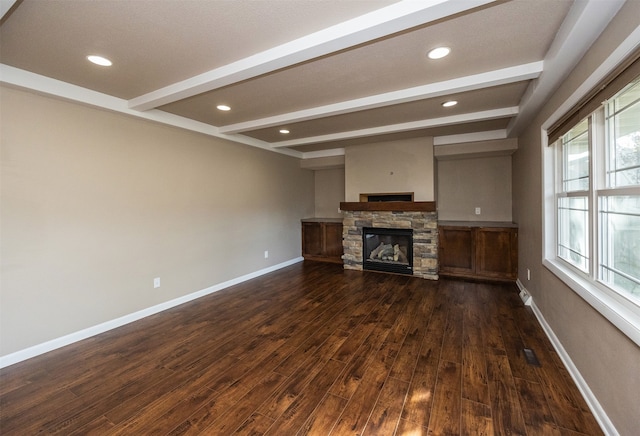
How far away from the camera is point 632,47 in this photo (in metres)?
1.37

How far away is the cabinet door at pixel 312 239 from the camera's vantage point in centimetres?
618

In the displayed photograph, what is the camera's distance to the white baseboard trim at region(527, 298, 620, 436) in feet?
5.10

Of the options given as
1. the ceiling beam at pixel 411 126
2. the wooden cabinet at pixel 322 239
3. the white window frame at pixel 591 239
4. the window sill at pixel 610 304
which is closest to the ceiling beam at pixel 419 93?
the white window frame at pixel 591 239

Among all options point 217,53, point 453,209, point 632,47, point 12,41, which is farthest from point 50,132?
point 453,209

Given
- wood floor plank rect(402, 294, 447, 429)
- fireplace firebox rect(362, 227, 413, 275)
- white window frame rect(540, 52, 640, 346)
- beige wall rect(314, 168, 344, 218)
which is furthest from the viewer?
beige wall rect(314, 168, 344, 218)

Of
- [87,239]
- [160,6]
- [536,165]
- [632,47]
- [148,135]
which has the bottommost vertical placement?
[87,239]

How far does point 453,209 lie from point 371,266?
194 cm

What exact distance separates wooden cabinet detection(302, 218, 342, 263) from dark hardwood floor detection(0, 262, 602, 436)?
256cm

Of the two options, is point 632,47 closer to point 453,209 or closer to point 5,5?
point 5,5

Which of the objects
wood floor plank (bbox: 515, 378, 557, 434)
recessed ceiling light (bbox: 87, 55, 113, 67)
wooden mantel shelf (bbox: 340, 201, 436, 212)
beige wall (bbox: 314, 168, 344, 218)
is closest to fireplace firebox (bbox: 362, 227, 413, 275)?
wooden mantel shelf (bbox: 340, 201, 436, 212)

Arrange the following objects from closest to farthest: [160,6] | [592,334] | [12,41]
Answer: [160,6] < [592,334] < [12,41]

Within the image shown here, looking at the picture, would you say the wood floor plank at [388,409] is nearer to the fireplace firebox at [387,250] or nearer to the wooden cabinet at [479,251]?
the fireplace firebox at [387,250]

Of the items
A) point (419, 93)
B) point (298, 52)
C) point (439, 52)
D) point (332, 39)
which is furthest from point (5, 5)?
point (419, 93)

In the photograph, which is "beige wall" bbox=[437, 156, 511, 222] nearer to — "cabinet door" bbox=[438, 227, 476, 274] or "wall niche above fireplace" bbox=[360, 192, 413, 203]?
"cabinet door" bbox=[438, 227, 476, 274]
